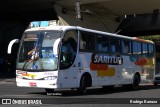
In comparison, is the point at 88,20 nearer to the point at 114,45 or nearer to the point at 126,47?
the point at 126,47

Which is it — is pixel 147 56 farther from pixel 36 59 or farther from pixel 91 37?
pixel 36 59

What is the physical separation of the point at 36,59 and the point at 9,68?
42320mm

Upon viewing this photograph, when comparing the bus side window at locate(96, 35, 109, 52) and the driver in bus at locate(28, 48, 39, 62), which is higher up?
the bus side window at locate(96, 35, 109, 52)

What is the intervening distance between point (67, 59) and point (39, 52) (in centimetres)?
120

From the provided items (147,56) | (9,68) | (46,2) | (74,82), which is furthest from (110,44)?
(9,68)

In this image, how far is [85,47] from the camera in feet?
60.5

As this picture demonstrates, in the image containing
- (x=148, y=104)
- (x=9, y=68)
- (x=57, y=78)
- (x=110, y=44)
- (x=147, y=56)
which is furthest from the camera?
(x=9, y=68)

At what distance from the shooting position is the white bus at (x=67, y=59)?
1686 cm

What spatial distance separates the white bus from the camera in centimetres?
1686

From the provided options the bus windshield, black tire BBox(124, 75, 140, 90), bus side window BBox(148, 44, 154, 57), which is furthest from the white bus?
bus side window BBox(148, 44, 154, 57)

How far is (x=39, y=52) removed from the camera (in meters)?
17.1

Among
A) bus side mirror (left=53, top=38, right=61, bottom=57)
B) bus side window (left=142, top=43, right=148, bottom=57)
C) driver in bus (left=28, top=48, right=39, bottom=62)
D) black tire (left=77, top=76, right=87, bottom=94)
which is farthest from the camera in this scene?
bus side window (left=142, top=43, right=148, bottom=57)

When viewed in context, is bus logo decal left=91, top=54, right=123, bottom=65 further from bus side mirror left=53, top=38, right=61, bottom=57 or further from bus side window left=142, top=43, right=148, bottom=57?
bus side window left=142, top=43, right=148, bottom=57

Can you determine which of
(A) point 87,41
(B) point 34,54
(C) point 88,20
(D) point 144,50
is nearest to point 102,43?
(A) point 87,41
